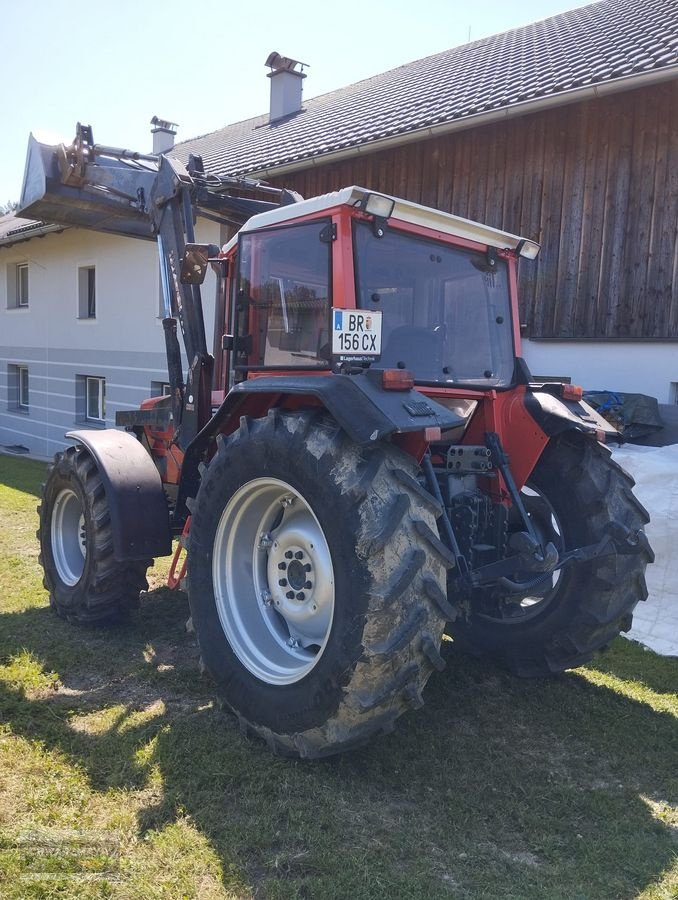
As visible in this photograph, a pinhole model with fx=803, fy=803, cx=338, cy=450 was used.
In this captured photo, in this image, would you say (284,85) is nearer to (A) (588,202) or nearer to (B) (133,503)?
(A) (588,202)

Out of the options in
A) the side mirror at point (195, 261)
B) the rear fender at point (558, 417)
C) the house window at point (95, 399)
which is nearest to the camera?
the rear fender at point (558, 417)

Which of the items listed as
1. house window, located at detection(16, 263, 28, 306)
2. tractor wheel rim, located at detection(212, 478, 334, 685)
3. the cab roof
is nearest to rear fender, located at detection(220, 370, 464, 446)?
tractor wheel rim, located at detection(212, 478, 334, 685)

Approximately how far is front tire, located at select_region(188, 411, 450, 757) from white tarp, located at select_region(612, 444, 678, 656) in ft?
8.82

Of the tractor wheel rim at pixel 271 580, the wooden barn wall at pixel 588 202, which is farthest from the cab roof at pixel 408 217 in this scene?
the wooden barn wall at pixel 588 202

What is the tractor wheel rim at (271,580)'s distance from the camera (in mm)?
3463

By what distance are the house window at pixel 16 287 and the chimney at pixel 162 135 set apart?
4.81m

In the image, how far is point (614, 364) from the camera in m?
7.30

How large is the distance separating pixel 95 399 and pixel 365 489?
1325 centimetres

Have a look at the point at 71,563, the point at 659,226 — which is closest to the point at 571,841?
the point at 71,563

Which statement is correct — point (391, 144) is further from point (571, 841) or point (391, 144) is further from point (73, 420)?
point (73, 420)

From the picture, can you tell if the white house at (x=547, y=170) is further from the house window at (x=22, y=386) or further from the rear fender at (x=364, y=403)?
the house window at (x=22, y=386)

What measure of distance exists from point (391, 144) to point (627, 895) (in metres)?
8.11

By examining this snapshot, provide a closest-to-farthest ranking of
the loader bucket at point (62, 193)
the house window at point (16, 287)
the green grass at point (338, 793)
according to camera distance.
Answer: the green grass at point (338, 793) → the loader bucket at point (62, 193) → the house window at point (16, 287)

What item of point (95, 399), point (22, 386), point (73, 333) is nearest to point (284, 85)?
point (73, 333)
